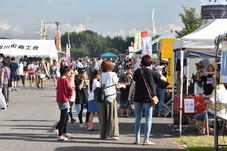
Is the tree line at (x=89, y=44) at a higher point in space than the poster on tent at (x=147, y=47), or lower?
higher

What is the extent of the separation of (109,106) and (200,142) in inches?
85.6

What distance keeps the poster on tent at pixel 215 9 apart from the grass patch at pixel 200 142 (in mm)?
2680

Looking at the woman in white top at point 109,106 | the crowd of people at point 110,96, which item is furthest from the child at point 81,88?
the woman in white top at point 109,106

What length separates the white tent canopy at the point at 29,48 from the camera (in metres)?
38.5

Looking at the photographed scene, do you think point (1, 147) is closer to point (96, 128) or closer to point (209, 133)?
Answer: point (96, 128)

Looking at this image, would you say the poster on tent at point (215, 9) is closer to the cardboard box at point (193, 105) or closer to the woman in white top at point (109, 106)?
the cardboard box at point (193, 105)

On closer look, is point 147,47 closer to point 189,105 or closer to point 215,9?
point 189,105

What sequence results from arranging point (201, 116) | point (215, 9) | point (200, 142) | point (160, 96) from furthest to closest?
point (160, 96), point (201, 116), point (215, 9), point (200, 142)

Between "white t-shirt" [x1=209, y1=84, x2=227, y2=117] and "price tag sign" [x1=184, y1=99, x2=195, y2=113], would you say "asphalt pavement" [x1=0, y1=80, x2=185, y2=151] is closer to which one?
"price tag sign" [x1=184, y1=99, x2=195, y2=113]

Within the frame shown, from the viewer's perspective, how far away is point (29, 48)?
38.9 metres

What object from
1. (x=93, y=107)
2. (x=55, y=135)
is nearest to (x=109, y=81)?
(x=93, y=107)

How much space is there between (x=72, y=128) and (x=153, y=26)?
28.0 metres

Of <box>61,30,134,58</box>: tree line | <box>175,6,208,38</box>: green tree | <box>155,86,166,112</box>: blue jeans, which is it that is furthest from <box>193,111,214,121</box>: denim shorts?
<box>61,30,134,58</box>: tree line

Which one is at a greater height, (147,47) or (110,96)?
(147,47)
